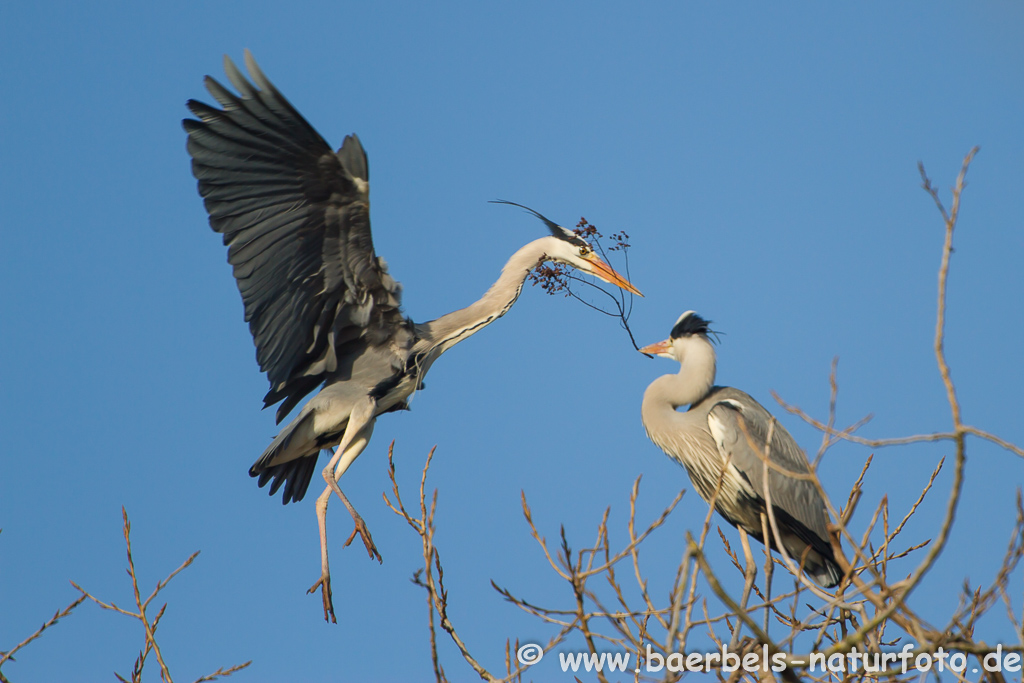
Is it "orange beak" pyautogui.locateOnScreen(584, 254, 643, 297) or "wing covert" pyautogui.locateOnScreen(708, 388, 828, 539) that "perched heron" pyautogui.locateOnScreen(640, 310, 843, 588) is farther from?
"orange beak" pyautogui.locateOnScreen(584, 254, 643, 297)

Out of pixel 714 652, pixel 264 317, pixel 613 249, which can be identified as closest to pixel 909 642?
pixel 714 652

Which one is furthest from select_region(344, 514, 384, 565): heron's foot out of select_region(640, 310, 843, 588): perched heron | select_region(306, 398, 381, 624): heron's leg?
select_region(640, 310, 843, 588): perched heron

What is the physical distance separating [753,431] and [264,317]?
2513 millimetres

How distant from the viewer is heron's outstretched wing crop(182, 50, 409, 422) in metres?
4.21

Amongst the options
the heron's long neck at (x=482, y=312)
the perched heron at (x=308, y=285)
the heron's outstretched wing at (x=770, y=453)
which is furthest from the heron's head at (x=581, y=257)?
the heron's outstretched wing at (x=770, y=453)

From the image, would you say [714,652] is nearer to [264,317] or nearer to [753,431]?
[753,431]

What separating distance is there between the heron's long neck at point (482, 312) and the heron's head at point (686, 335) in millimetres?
1030

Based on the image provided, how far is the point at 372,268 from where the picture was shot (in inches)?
180

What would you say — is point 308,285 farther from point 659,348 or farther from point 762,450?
point 762,450

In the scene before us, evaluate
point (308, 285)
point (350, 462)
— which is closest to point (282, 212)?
point (308, 285)

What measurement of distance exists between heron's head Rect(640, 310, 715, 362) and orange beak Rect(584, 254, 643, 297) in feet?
Answer: 2.83

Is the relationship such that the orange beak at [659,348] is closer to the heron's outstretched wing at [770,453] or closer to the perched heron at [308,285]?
the heron's outstretched wing at [770,453]

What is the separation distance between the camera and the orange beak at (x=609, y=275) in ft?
19.3

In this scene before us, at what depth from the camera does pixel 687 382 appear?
4891 mm
